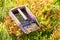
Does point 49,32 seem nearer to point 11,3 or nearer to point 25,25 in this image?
point 25,25

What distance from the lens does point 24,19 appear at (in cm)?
435

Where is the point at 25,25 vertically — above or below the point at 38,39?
above

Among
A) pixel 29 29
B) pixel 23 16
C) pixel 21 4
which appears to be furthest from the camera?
pixel 21 4

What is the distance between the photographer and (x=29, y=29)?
409 cm

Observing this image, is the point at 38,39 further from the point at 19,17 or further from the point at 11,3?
the point at 11,3

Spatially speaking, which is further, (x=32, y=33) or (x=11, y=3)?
(x=11, y=3)

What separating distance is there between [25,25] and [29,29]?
0.49 ft

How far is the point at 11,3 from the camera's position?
478 cm

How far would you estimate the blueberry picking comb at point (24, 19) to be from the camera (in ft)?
13.5

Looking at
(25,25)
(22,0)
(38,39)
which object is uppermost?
(22,0)

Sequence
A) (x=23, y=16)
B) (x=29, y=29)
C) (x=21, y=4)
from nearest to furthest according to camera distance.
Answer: (x=29, y=29)
(x=23, y=16)
(x=21, y=4)

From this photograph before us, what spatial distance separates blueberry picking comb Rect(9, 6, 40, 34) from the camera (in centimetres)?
412

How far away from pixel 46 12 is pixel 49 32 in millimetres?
561

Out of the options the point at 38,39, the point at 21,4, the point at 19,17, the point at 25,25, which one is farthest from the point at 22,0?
the point at 38,39
